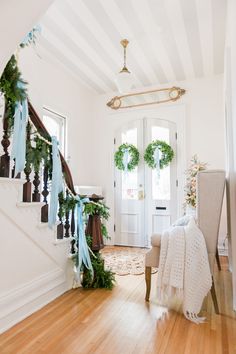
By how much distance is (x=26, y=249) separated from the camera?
2.23 meters

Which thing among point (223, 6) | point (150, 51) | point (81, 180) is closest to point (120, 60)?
point (150, 51)

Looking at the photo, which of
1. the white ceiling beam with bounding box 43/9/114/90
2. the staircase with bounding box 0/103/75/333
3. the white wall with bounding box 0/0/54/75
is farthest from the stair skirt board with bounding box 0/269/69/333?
the white ceiling beam with bounding box 43/9/114/90

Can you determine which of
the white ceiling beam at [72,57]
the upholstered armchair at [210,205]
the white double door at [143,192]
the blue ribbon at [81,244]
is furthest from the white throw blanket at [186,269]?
the white ceiling beam at [72,57]

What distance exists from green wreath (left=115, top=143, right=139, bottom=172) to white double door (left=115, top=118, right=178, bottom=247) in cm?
10

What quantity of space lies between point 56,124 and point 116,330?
3.60 m

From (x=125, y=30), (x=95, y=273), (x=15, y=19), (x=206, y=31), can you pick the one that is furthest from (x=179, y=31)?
(x=95, y=273)

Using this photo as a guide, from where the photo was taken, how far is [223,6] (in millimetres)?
2930

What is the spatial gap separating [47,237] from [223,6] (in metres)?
3.26

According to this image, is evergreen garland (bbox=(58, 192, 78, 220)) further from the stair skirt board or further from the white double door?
the white double door

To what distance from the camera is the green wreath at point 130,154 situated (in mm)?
5051

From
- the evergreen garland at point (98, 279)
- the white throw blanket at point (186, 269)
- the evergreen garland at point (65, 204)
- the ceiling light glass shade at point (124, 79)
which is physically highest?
the ceiling light glass shade at point (124, 79)

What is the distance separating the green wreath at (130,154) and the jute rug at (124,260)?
1.60 metres

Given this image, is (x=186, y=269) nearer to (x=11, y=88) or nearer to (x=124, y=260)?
(x=124, y=260)

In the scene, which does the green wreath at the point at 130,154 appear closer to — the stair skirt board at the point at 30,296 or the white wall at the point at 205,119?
the white wall at the point at 205,119
